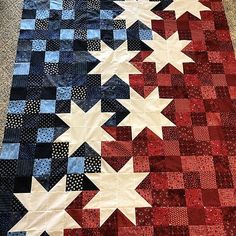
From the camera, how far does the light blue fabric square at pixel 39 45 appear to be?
1.78 meters

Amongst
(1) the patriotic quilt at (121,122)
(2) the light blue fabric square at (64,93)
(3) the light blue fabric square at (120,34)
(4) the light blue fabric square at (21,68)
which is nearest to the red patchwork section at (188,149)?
(1) the patriotic quilt at (121,122)

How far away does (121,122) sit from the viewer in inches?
62.4

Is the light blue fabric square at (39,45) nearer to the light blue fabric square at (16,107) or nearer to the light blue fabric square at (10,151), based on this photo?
the light blue fabric square at (16,107)

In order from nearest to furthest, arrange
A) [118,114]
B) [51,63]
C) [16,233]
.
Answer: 1. [16,233]
2. [118,114]
3. [51,63]

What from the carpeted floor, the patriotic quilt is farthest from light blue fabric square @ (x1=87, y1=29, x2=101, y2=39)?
the carpeted floor

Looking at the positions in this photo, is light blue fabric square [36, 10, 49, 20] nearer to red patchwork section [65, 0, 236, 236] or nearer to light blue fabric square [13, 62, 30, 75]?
light blue fabric square [13, 62, 30, 75]

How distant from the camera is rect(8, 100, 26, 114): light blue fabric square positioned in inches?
63.0

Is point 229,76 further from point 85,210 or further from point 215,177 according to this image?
point 85,210

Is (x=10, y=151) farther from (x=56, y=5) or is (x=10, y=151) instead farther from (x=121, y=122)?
(x=56, y=5)

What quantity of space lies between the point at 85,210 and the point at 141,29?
0.94 metres

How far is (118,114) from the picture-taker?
5.27 feet

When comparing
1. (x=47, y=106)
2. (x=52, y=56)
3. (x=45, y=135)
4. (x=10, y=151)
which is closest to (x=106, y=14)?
(x=52, y=56)

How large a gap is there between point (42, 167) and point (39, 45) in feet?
2.06

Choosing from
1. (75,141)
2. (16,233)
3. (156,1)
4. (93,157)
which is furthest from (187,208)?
(156,1)
